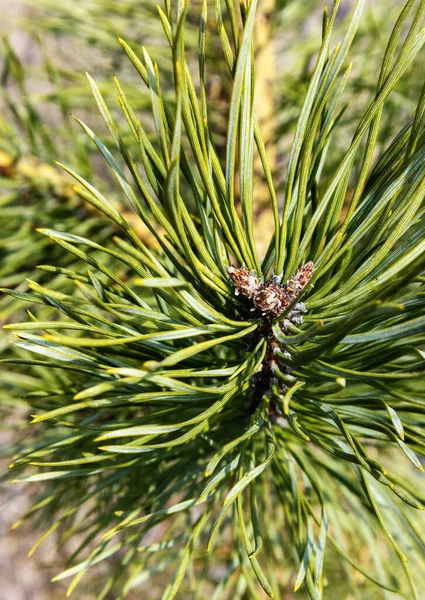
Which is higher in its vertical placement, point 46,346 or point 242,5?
point 242,5

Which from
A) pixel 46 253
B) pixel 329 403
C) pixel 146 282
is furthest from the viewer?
pixel 46 253

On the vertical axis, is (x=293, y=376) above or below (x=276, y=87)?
below

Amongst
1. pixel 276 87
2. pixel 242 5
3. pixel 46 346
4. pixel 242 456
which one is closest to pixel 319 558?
pixel 242 456

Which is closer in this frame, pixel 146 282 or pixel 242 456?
pixel 146 282

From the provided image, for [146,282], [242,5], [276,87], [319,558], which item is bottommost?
[319,558]

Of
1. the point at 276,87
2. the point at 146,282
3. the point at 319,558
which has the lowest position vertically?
the point at 319,558

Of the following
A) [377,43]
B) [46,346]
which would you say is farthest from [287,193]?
[377,43]

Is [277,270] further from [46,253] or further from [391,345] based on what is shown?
[46,253]

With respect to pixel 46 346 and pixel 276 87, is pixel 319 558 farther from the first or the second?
pixel 276 87

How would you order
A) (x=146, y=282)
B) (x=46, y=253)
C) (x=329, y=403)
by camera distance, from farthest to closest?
(x=46, y=253)
(x=329, y=403)
(x=146, y=282)
